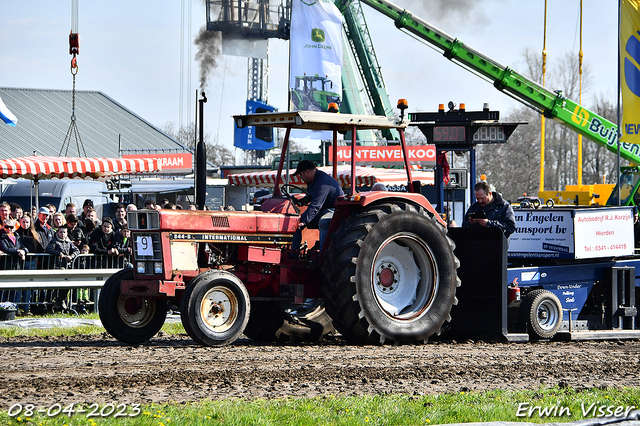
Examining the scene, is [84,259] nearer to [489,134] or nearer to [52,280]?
[52,280]

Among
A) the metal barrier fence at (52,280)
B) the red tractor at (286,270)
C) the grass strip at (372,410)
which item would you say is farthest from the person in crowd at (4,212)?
the grass strip at (372,410)

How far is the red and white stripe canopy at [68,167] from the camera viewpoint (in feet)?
48.1

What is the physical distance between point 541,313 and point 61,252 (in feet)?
23.4

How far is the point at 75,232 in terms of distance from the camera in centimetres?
1326

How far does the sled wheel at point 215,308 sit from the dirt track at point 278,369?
0.16m

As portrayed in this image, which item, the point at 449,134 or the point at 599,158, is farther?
the point at 599,158

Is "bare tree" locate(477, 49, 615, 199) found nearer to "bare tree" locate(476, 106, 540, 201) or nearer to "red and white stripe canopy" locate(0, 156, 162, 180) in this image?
"bare tree" locate(476, 106, 540, 201)

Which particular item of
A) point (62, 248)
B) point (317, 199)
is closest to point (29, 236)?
point (62, 248)

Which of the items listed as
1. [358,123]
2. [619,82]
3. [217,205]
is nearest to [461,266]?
[358,123]

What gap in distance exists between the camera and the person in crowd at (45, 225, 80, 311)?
1235 cm

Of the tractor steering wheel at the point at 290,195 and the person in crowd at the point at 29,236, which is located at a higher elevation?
the tractor steering wheel at the point at 290,195

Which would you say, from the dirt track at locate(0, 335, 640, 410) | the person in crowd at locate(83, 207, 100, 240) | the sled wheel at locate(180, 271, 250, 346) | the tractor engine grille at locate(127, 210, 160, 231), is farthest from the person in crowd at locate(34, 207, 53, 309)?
the sled wheel at locate(180, 271, 250, 346)

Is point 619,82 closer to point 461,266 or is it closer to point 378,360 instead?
point 461,266

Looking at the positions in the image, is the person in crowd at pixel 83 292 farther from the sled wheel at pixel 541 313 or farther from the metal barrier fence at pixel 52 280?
the sled wheel at pixel 541 313
